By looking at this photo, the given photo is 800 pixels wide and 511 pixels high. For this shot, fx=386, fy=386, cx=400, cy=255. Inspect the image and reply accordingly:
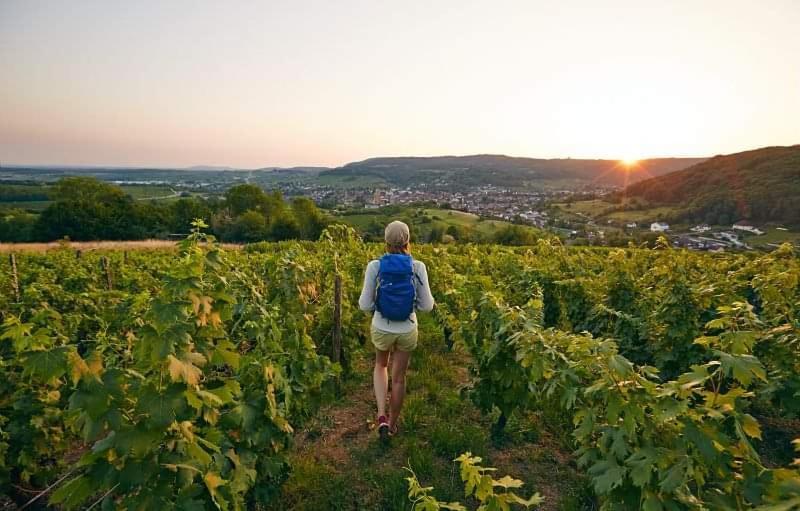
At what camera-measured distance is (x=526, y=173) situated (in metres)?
177

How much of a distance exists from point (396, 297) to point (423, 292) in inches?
13.8

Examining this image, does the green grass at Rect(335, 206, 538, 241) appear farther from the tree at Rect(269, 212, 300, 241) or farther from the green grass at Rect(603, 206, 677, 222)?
the green grass at Rect(603, 206, 677, 222)

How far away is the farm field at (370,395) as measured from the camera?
2.12 meters

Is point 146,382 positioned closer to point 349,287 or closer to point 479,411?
point 479,411

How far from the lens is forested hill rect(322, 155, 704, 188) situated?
520 ft

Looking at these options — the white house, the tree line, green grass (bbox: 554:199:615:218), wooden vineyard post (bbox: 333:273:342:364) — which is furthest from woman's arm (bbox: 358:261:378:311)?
green grass (bbox: 554:199:615:218)

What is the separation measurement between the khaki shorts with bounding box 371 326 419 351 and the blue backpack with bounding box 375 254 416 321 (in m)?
0.23

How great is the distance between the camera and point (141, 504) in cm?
209

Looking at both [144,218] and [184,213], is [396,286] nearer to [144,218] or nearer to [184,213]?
[144,218]

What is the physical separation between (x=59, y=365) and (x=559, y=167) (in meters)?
196

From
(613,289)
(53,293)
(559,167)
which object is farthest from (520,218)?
(559,167)

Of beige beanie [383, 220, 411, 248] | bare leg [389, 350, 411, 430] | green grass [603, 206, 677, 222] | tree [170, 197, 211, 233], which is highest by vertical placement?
beige beanie [383, 220, 411, 248]

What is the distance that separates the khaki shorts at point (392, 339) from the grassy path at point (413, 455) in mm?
1220

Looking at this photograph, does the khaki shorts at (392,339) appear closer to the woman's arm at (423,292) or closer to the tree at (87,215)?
the woman's arm at (423,292)
